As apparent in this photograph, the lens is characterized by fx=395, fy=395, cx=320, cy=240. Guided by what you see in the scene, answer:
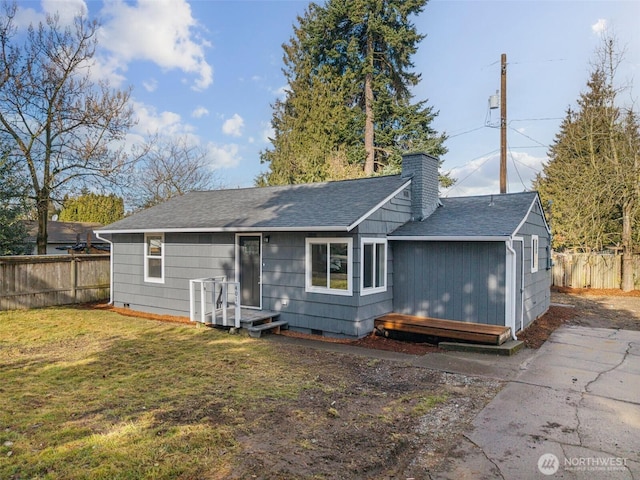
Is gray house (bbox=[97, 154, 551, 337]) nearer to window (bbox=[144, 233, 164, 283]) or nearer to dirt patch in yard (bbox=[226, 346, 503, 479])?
window (bbox=[144, 233, 164, 283])

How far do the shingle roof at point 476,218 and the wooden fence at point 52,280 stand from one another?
10.0 meters

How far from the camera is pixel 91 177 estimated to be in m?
A: 16.1

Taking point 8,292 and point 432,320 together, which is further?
point 8,292

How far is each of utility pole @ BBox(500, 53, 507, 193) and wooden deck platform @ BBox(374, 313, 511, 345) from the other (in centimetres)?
625

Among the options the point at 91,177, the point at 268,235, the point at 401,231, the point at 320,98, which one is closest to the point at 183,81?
the point at 91,177

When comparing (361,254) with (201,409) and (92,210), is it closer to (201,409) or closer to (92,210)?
(201,409)

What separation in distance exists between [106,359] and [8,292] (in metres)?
6.69

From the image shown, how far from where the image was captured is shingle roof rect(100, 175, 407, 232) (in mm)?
8359

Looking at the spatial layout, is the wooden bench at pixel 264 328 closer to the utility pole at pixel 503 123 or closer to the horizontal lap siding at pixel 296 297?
the horizontal lap siding at pixel 296 297

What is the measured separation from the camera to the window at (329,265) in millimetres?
7934

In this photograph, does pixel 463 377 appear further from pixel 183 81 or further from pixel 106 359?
pixel 183 81

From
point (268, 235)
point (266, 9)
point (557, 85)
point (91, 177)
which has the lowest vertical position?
point (268, 235)

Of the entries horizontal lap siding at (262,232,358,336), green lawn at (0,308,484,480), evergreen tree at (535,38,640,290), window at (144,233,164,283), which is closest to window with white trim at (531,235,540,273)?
horizontal lap siding at (262,232,358,336)

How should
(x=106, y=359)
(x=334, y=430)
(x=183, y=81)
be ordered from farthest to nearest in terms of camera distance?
(x=183, y=81)
(x=106, y=359)
(x=334, y=430)
